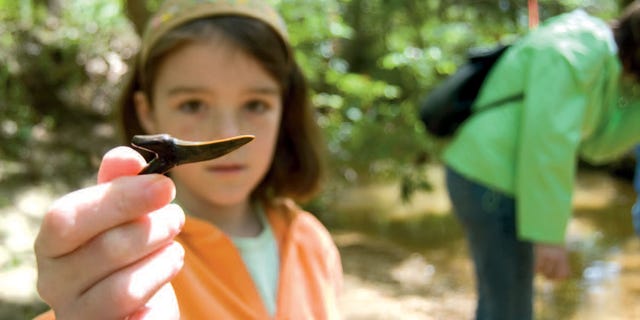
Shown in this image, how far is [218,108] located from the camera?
4.44 feet

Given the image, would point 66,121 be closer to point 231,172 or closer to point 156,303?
point 231,172

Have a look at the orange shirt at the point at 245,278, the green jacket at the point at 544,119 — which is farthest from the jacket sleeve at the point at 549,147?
the orange shirt at the point at 245,278

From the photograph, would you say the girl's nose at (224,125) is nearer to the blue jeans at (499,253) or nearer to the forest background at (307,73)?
the blue jeans at (499,253)

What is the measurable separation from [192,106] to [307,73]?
9.63 feet

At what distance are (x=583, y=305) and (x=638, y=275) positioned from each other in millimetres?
855

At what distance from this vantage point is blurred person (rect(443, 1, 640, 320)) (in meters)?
2.13

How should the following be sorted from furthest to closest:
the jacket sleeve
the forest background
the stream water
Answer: the forest background, the stream water, the jacket sleeve

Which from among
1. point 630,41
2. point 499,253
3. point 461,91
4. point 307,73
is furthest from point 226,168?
point 307,73

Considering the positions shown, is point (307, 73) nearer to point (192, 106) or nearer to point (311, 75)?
point (311, 75)

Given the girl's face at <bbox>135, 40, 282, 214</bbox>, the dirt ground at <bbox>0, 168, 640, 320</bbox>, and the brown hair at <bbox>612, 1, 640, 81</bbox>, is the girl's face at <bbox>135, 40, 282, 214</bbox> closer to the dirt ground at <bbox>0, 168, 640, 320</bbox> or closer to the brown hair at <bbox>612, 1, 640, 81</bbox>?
the brown hair at <bbox>612, 1, 640, 81</bbox>

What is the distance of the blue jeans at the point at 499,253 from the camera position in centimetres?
232

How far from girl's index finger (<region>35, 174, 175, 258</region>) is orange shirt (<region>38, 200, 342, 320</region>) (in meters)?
0.58

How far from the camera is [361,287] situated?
14.8 feet

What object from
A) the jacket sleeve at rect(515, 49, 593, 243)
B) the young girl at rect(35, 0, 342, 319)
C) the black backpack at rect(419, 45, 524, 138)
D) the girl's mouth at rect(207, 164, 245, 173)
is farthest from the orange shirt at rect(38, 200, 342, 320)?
the black backpack at rect(419, 45, 524, 138)
